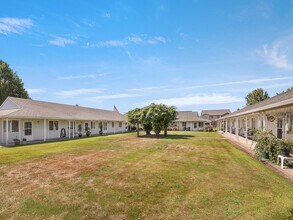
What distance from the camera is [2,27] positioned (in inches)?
502

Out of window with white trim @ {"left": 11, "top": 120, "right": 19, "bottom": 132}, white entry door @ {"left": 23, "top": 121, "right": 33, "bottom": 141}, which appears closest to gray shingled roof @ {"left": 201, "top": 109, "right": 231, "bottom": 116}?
white entry door @ {"left": 23, "top": 121, "right": 33, "bottom": 141}

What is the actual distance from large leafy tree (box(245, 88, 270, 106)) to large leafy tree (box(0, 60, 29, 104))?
6285 centimetres

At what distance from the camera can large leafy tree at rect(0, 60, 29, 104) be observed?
3934cm

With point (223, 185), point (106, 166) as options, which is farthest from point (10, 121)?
point (223, 185)

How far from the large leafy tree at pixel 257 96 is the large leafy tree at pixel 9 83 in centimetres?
6285

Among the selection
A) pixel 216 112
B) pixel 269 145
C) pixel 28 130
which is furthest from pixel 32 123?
pixel 216 112

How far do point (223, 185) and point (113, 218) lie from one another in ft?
12.4

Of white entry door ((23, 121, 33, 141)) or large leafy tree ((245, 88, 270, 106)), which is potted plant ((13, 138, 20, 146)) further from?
large leafy tree ((245, 88, 270, 106))

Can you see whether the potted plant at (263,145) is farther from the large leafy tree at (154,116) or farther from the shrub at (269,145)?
the large leafy tree at (154,116)

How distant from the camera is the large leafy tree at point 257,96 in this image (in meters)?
63.1

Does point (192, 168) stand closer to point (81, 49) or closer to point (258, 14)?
point (258, 14)

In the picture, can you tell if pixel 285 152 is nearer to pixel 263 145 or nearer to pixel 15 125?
pixel 263 145

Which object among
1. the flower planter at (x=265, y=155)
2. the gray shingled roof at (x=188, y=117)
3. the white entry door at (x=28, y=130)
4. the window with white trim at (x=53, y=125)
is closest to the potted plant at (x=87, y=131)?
the window with white trim at (x=53, y=125)

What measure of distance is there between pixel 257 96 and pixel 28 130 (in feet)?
209
